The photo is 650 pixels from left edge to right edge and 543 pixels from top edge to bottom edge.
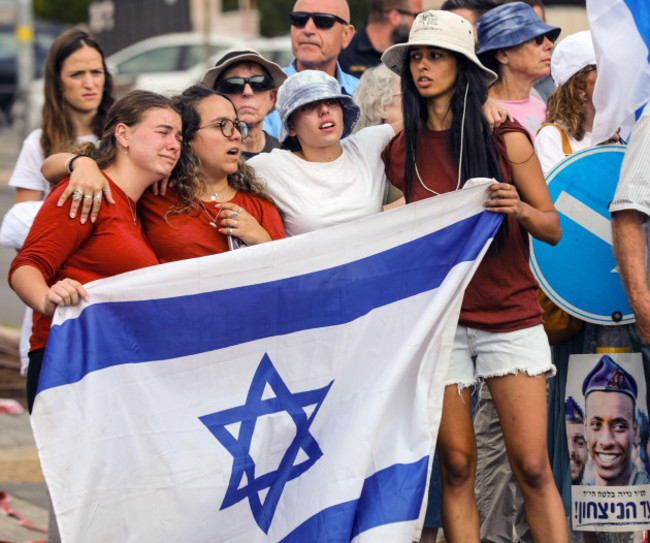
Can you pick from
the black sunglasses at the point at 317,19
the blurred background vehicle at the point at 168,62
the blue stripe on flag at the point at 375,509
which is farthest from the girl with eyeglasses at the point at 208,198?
the blurred background vehicle at the point at 168,62

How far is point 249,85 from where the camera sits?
5516mm

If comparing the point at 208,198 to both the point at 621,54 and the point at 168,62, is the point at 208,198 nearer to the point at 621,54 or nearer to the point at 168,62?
the point at 621,54

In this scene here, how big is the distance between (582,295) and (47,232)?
85.0 inches

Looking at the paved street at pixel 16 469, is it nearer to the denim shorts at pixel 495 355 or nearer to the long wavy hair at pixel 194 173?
the long wavy hair at pixel 194 173

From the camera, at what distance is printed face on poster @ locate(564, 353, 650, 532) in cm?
504

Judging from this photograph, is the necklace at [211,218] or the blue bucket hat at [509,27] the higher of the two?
the blue bucket hat at [509,27]

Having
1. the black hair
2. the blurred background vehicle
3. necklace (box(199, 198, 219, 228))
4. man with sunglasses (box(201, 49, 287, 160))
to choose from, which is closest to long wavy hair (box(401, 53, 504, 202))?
the black hair

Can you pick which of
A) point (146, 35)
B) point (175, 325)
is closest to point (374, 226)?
point (175, 325)

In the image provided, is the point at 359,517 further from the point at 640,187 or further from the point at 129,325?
the point at 640,187

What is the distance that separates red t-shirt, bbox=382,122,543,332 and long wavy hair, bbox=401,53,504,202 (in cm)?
3

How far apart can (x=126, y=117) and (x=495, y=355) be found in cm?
159

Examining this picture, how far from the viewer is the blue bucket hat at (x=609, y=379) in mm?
5034

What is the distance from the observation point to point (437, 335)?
14.4ft

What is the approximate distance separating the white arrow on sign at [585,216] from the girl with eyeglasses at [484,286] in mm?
472
